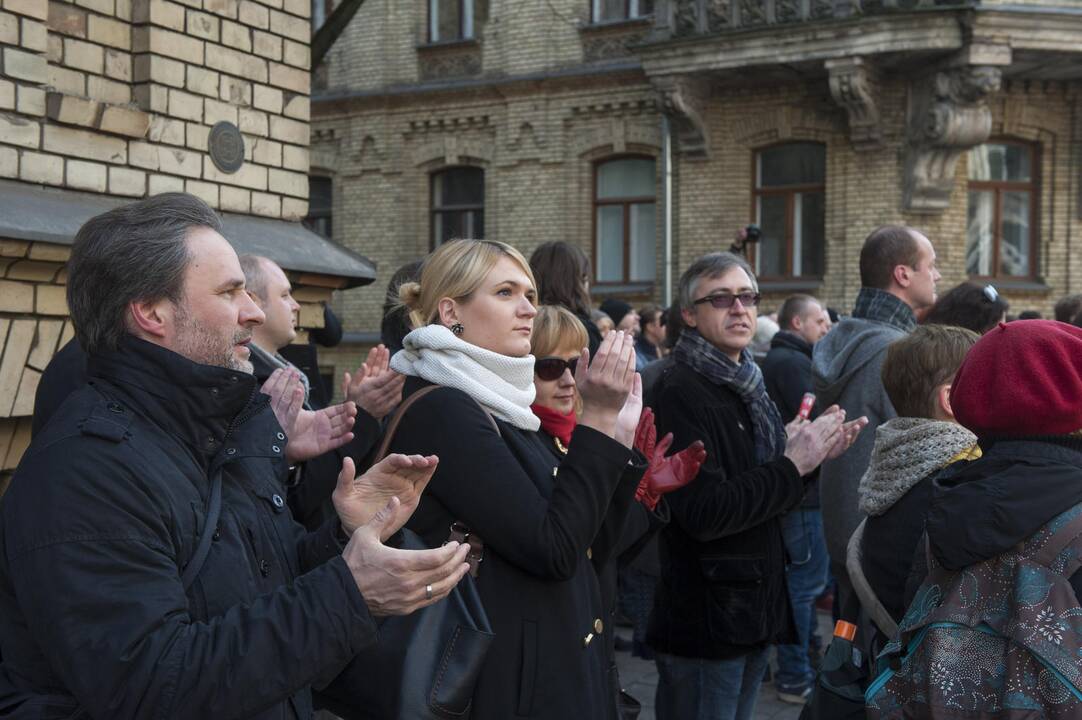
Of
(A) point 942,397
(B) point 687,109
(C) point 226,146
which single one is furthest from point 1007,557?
(B) point 687,109

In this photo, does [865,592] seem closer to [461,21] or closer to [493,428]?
[493,428]

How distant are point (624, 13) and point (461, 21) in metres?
2.99

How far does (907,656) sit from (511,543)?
890mm

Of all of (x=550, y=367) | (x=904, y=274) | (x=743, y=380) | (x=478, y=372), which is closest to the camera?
(x=478, y=372)

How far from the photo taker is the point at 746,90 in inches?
619

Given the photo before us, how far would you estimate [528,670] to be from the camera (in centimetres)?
235

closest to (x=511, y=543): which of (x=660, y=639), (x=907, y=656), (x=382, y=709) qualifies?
(x=382, y=709)

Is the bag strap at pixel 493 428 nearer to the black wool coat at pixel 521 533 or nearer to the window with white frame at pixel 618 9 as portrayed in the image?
the black wool coat at pixel 521 533

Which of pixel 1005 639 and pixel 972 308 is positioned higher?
pixel 972 308

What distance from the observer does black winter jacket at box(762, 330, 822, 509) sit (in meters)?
6.04

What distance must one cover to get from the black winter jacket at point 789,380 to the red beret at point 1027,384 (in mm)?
3649

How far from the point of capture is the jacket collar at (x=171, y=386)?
184 cm

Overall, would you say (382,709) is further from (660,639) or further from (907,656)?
(660,639)

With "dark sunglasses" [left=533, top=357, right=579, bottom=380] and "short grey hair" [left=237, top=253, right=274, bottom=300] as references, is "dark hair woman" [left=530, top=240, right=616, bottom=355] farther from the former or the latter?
"dark sunglasses" [left=533, top=357, right=579, bottom=380]
